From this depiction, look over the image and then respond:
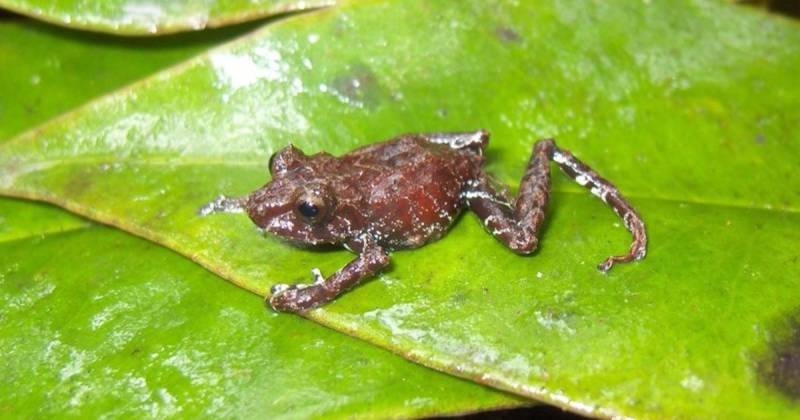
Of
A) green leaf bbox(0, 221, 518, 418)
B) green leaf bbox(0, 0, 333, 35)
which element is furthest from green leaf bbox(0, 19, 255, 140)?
green leaf bbox(0, 221, 518, 418)

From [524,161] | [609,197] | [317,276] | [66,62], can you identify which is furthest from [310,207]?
[66,62]

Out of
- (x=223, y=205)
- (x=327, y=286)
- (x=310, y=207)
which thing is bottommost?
(x=327, y=286)

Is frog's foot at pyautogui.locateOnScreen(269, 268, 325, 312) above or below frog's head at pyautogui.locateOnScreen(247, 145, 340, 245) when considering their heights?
below

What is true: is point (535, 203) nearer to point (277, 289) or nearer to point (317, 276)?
point (317, 276)

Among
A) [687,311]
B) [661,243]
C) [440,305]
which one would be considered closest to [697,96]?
[661,243]

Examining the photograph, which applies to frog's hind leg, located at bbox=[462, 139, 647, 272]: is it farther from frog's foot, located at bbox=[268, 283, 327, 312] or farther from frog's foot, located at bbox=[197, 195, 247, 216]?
frog's foot, located at bbox=[197, 195, 247, 216]

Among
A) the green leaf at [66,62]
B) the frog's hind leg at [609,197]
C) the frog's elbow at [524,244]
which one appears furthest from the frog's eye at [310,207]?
the green leaf at [66,62]
